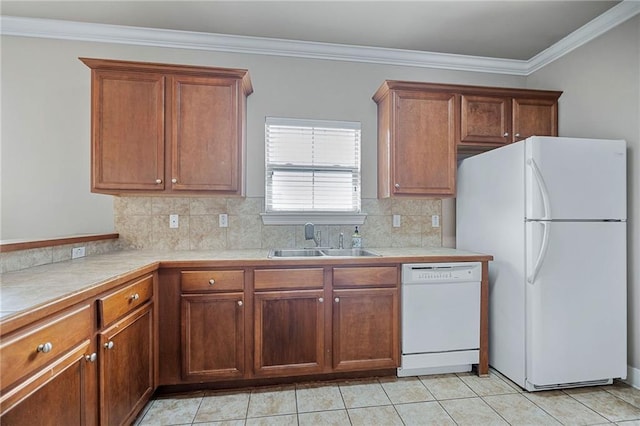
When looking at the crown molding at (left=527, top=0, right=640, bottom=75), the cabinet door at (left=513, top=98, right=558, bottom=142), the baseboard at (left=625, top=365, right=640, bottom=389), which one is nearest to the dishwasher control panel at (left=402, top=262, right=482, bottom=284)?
the baseboard at (left=625, top=365, right=640, bottom=389)

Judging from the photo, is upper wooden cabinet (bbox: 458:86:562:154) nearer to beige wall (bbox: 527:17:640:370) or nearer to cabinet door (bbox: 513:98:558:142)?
cabinet door (bbox: 513:98:558:142)

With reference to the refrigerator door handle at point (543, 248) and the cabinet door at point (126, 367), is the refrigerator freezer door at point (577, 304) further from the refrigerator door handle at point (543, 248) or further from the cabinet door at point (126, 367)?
the cabinet door at point (126, 367)

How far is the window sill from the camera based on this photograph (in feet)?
9.15

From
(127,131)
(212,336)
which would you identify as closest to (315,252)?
(212,336)

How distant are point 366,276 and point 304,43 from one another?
6.85 feet

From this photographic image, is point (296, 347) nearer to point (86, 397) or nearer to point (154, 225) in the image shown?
point (86, 397)

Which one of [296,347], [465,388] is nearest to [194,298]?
[296,347]

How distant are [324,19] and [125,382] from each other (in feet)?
9.01

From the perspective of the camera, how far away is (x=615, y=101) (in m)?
2.38

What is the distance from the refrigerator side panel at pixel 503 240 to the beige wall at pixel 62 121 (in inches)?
64.2

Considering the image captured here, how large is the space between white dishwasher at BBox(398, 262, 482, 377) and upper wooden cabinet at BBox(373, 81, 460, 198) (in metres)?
0.69

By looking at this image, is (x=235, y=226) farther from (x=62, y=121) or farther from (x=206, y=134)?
(x=62, y=121)

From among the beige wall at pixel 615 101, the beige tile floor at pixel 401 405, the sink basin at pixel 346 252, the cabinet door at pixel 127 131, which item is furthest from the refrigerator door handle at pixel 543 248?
the cabinet door at pixel 127 131

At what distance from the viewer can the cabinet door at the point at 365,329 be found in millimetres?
2236
